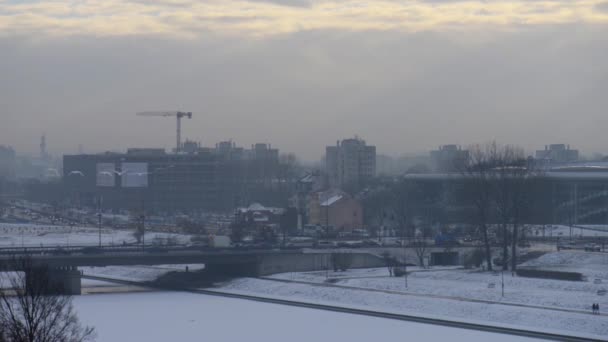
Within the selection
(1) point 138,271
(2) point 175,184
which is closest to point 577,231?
(1) point 138,271

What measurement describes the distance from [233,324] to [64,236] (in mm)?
47633

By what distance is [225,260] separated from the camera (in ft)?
190

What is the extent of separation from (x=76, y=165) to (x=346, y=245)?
81399 millimetres

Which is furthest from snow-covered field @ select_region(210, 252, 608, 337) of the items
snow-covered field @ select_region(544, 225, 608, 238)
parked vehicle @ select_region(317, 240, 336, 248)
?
snow-covered field @ select_region(544, 225, 608, 238)

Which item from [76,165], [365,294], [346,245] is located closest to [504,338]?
[365,294]

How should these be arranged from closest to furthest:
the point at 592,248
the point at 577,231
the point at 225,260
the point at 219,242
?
the point at 225,260 < the point at 592,248 < the point at 219,242 < the point at 577,231

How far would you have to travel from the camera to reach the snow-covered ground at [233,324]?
36594 mm

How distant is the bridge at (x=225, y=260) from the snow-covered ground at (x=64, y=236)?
1773 cm

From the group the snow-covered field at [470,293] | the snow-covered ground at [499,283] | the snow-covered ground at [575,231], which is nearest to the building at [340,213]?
the snow-covered ground at [575,231]

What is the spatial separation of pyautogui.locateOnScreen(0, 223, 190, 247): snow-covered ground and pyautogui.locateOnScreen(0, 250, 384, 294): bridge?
58.2 ft

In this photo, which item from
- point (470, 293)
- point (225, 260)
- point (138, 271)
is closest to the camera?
point (470, 293)

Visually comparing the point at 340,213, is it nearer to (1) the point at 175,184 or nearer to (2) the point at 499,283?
(1) the point at 175,184

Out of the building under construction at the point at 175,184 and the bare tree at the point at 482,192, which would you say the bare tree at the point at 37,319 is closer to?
the bare tree at the point at 482,192

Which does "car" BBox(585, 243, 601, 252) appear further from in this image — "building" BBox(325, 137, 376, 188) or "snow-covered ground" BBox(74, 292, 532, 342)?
"building" BBox(325, 137, 376, 188)
